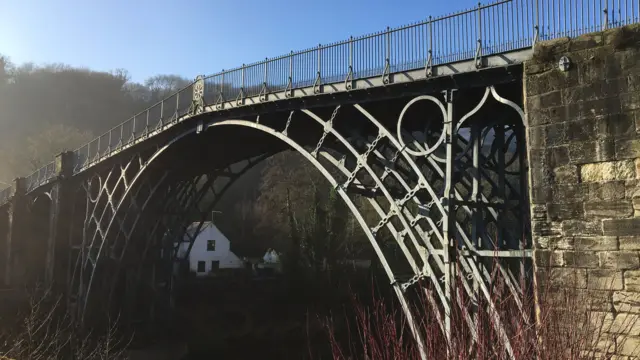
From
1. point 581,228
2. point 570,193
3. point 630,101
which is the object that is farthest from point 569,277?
point 630,101

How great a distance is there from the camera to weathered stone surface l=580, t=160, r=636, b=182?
19.2 ft

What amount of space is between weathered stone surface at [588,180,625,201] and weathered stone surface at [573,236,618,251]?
1.54ft

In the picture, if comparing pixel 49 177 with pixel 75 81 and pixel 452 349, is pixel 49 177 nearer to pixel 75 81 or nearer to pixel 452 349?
pixel 452 349

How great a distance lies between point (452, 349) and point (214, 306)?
30227 mm

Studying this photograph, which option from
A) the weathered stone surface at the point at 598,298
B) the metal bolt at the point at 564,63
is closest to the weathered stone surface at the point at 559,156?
the metal bolt at the point at 564,63

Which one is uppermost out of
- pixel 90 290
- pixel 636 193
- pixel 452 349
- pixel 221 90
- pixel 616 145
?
pixel 221 90

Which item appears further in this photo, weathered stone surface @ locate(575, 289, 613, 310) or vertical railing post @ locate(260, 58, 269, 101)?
vertical railing post @ locate(260, 58, 269, 101)

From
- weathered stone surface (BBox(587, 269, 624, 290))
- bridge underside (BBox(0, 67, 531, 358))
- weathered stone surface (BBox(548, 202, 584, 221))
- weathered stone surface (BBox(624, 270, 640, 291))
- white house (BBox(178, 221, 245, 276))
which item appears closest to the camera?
weathered stone surface (BBox(624, 270, 640, 291))

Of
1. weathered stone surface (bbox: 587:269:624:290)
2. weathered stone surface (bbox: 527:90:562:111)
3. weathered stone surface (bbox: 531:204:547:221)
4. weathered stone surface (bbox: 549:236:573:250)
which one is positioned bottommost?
weathered stone surface (bbox: 587:269:624:290)

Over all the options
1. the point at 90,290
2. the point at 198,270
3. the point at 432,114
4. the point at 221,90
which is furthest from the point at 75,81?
the point at 432,114

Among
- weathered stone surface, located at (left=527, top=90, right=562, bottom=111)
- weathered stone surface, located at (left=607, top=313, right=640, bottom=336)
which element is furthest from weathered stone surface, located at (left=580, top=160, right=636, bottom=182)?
weathered stone surface, located at (left=607, top=313, right=640, bottom=336)

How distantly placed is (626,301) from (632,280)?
0.24 m

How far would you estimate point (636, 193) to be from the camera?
18.9ft

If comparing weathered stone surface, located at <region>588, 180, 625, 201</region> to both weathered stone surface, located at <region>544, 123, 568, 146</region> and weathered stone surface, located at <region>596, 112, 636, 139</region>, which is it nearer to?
weathered stone surface, located at <region>596, 112, 636, 139</region>
